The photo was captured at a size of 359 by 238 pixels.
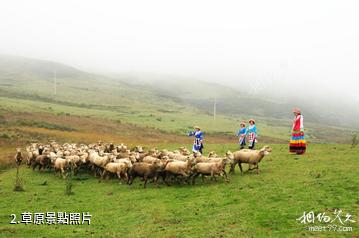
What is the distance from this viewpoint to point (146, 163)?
18.5m

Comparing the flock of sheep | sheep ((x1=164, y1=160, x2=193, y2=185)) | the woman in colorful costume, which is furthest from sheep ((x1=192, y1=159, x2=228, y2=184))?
the woman in colorful costume

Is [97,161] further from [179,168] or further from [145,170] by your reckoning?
[179,168]

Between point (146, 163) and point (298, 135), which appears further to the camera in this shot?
point (298, 135)

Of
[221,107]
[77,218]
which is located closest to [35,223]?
[77,218]

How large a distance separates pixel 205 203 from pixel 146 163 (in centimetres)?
544

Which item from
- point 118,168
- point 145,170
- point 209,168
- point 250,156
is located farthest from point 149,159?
point 250,156

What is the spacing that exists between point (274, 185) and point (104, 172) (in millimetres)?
9374

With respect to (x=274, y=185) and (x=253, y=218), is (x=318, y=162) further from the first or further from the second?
(x=253, y=218)

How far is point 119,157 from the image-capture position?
21.4 m

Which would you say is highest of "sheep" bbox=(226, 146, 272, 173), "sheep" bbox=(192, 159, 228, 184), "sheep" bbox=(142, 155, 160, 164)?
"sheep" bbox=(226, 146, 272, 173)

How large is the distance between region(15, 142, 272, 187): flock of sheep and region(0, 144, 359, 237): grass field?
1.93ft

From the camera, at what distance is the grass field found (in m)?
11.2

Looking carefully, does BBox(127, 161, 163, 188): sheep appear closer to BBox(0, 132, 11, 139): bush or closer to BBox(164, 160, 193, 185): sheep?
BBox(164, 160, 193, 185): sheep

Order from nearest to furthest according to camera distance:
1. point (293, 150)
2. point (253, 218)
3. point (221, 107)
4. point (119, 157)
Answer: point (253, 218)
point (119, 157)
point (293, 150)
point (221, 107)
